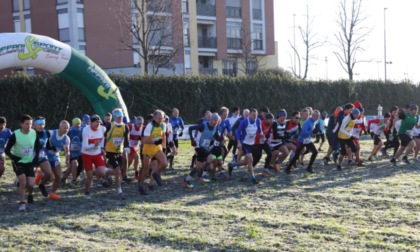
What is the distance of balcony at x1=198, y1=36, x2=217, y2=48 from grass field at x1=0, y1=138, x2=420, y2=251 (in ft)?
113

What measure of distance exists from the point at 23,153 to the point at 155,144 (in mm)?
2694

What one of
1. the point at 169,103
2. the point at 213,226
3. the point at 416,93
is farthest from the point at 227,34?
the point at 213,226

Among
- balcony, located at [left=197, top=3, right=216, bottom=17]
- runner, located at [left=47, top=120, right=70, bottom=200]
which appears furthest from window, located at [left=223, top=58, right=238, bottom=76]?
runner, located at [left=47, top=120, right=70, bottom=200]

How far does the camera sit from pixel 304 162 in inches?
674

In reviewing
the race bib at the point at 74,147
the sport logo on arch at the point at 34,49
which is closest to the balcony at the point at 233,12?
the sport logo on arch at the point at 34,49

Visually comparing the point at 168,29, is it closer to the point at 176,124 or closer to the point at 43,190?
the point at 176,124

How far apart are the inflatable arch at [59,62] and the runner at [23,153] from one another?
6262 millimetres

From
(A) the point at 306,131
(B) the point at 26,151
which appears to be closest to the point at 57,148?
(B) the point at 26,151

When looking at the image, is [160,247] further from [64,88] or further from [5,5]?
[5,5]

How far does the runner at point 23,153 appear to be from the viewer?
34.2ft

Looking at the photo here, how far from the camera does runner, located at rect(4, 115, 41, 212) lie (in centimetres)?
1041

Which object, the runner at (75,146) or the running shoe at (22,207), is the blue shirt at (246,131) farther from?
the running shoe at (22,207)

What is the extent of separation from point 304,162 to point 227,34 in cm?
3292

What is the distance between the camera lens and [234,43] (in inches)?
1934
